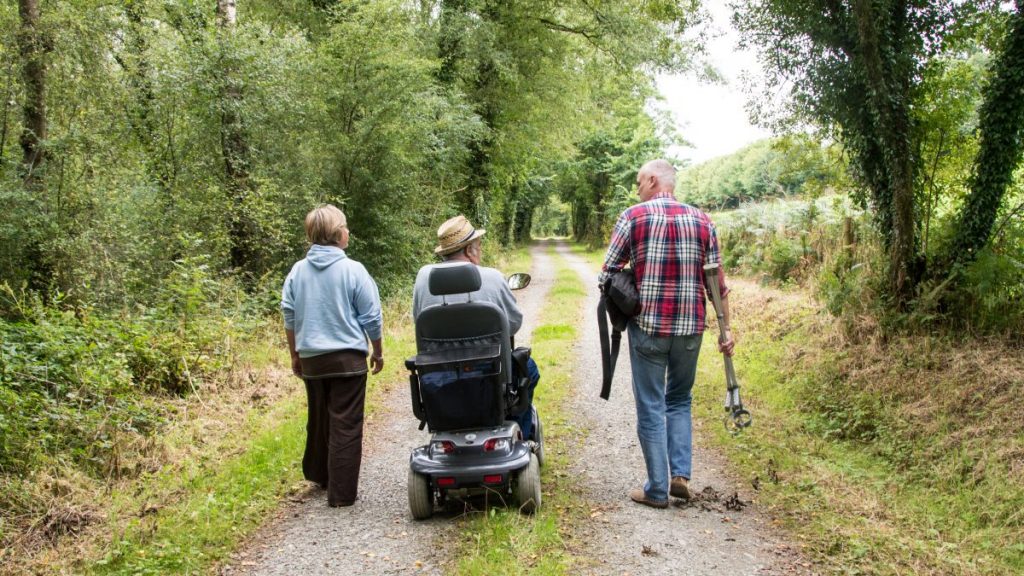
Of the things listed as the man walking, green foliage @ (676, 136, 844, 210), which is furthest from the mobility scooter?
green foliage @ (676, 136, 844, 210)

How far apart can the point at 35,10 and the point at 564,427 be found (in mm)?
9211

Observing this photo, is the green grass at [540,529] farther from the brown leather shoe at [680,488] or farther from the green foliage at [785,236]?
the green foliage at [785,236]

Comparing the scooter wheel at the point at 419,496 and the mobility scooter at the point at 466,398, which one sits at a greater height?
the mobility scooter at the point at 466,398

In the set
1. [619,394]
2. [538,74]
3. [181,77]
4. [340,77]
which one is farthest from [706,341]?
[538,74]

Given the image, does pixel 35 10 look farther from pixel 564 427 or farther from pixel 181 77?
pixel 564 427

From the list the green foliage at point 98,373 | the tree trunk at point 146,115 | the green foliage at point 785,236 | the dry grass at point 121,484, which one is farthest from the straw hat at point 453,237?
the tree trunk at point 146,115

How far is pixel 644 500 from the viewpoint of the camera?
4527 millimetres

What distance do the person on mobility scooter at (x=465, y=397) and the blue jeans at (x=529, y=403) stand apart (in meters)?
0.29

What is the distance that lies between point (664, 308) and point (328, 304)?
225cm

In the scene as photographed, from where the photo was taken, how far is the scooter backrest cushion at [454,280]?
162 inches

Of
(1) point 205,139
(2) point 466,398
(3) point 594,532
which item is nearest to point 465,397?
(2) point 466,398

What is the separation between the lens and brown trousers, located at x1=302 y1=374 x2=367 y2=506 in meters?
4.60

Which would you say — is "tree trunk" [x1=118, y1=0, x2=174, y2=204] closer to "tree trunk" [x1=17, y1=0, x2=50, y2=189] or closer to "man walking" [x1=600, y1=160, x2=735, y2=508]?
"tree trunk" [x1=17, y1=0, x2=50, y2=189]

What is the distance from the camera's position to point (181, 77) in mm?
9719
